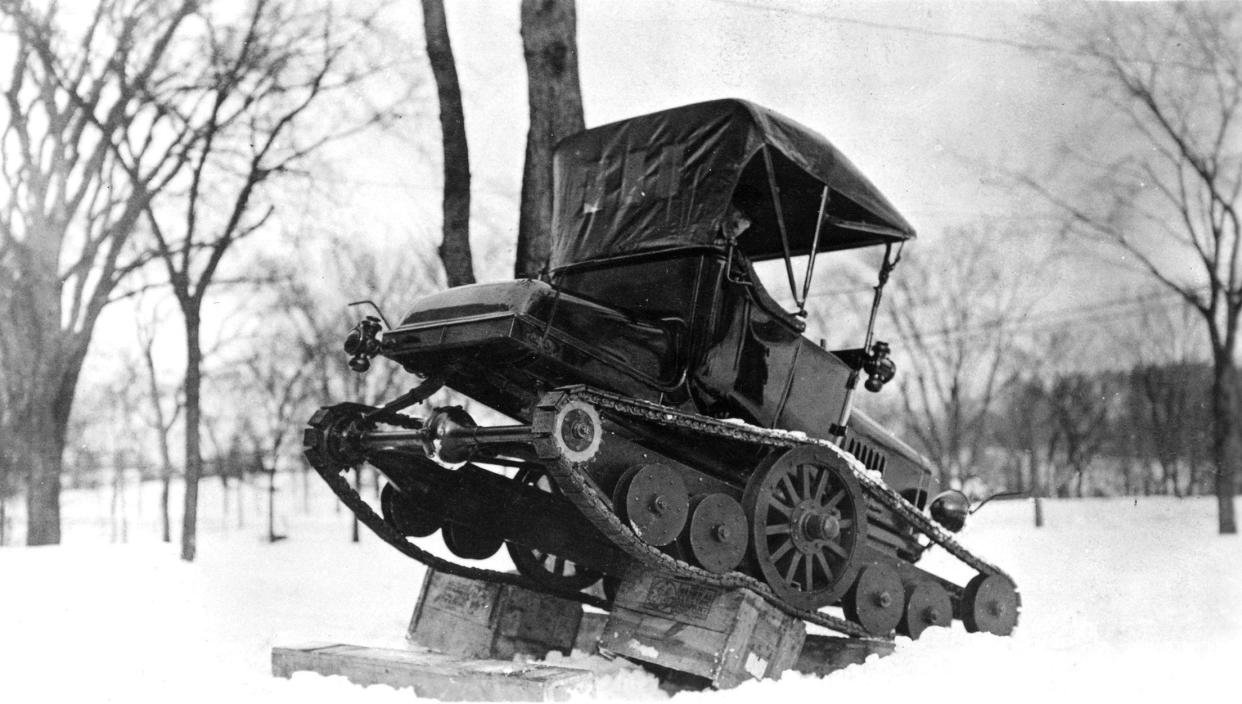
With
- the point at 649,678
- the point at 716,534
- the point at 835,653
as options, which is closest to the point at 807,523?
the point at 716,534

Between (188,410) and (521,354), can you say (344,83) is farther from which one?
(521,354)

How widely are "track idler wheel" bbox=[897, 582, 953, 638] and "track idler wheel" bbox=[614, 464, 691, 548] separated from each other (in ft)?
7.23

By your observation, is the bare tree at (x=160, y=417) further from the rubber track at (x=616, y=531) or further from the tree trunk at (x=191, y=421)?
the rubber track at (x=616, y=531)

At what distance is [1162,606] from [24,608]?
24.4 ft

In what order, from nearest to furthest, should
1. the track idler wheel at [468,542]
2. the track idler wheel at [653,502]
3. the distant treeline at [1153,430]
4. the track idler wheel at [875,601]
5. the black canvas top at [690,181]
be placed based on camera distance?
1. the track idler wheel at [653,502]
2. the black canvas top at [690,181]
3. the track idler wheel at [875,601]
4. the track idler wheel at [468,542]
5. the distant treeline at [1153,430]

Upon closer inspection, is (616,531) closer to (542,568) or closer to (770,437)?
(770,437)

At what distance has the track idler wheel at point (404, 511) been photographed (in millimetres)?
6102

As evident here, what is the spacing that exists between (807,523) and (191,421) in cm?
984

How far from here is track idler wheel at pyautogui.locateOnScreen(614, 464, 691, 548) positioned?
16.5ft

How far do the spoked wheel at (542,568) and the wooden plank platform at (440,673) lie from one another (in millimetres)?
1635

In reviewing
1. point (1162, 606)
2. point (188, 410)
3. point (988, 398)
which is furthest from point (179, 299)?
point (988, 398)

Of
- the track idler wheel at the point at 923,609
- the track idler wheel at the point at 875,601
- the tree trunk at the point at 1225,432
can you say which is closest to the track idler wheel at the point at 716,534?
the track idler wheel at the point at 875,601

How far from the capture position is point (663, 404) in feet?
17.9

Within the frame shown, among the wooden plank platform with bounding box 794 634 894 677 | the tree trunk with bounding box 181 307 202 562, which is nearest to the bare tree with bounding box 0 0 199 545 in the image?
the tree trunk with bounding box 181 307 202 562
